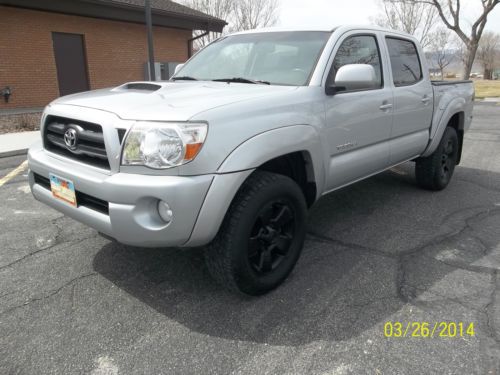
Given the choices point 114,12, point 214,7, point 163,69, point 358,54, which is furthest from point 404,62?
point 214,7

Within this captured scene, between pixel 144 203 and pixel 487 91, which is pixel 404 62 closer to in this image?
pixel 144 203

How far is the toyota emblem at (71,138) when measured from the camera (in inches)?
97.7

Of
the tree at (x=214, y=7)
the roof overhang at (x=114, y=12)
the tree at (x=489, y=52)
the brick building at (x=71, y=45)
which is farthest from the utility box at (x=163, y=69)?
the tree at (x=489, y=52)

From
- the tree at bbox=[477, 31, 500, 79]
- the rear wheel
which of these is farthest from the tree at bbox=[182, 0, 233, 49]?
the tree at bbox=[477, 31, 500, 79]

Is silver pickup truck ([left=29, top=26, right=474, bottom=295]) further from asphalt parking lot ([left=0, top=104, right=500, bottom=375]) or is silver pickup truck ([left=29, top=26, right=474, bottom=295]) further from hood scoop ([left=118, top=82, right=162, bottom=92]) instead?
asphalt parking lot ([left=0, top=104, right=500, bottom=375])

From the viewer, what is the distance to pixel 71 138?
8.25ft

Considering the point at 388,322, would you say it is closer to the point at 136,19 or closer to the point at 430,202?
the point at 430,202

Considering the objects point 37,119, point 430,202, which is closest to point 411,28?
point 37,119

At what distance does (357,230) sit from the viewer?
150 inches

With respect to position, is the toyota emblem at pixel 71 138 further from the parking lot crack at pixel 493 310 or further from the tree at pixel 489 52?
the tree at pixel 489 52

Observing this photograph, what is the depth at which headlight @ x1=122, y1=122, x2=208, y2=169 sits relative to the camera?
2.17m

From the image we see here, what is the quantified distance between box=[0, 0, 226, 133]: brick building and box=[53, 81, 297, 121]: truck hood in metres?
8.67

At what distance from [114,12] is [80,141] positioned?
1262 cm
